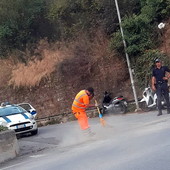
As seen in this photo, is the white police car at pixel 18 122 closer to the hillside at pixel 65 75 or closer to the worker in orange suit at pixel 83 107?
the worker in orange suit at pixel 83 107

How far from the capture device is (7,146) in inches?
498

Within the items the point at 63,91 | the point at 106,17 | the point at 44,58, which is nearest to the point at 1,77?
the point at 44,58

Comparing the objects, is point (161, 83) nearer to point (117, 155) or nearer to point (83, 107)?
point (83, 107)

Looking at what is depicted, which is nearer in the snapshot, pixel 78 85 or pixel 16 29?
pixel 78 85

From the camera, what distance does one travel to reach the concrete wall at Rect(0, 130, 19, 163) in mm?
12413

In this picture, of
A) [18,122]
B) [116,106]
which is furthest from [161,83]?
[18,122]

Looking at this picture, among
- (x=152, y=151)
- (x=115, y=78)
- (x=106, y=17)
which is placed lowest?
(x=152, y=151)

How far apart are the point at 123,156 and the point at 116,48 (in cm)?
1733

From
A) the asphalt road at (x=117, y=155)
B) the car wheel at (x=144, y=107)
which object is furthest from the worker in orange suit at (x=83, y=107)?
the car wheel at (x=144, y=107)

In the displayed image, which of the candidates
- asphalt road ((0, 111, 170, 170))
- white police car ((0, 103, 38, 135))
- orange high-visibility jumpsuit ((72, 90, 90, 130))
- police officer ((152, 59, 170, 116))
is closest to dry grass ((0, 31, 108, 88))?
white police car ((0, 103, 38, 135))

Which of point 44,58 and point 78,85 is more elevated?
point 44,58

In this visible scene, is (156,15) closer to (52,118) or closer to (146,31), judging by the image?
(146,31)

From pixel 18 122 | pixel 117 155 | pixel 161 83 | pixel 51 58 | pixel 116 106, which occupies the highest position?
pixel 51 58

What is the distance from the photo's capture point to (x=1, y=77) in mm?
33875
